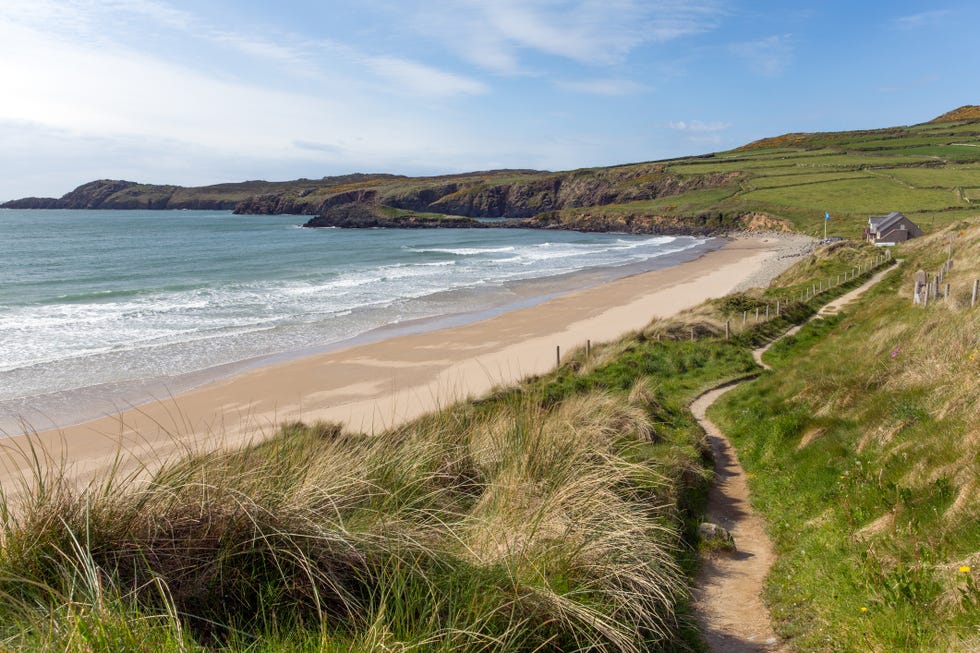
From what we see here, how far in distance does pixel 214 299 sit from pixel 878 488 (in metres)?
38.7

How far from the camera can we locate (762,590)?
638cm

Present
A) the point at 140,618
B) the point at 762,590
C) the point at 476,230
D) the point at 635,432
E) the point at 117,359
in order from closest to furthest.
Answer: the point at 140,618
the point at 762,590
the point at 635,432
the point at 117,359
the point at 476,230

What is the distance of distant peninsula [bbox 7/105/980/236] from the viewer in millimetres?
84625

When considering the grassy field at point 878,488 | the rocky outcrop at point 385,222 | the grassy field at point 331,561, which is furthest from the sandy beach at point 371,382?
the rocky outcrop at point 385,222

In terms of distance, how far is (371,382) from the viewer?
21.8m

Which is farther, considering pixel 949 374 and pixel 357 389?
pixel 357 389

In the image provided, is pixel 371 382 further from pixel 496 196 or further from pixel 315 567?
pixel 496 196

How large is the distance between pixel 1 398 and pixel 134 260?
150ft

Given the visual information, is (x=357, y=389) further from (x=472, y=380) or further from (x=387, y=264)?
(x=387, y=264)

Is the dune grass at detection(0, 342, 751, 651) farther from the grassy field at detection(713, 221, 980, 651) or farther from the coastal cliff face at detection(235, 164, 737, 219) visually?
the coastal cliff face at detection(235, 164, 737, 219)

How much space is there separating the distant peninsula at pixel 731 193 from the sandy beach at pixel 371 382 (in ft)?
159

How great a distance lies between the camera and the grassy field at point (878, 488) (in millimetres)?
4531

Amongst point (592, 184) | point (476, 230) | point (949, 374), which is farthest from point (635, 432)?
point (592, 184)

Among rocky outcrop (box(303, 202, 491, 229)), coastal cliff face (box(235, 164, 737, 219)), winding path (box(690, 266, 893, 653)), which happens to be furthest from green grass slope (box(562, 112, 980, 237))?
winding path (box(690, 266, 893, 653))
